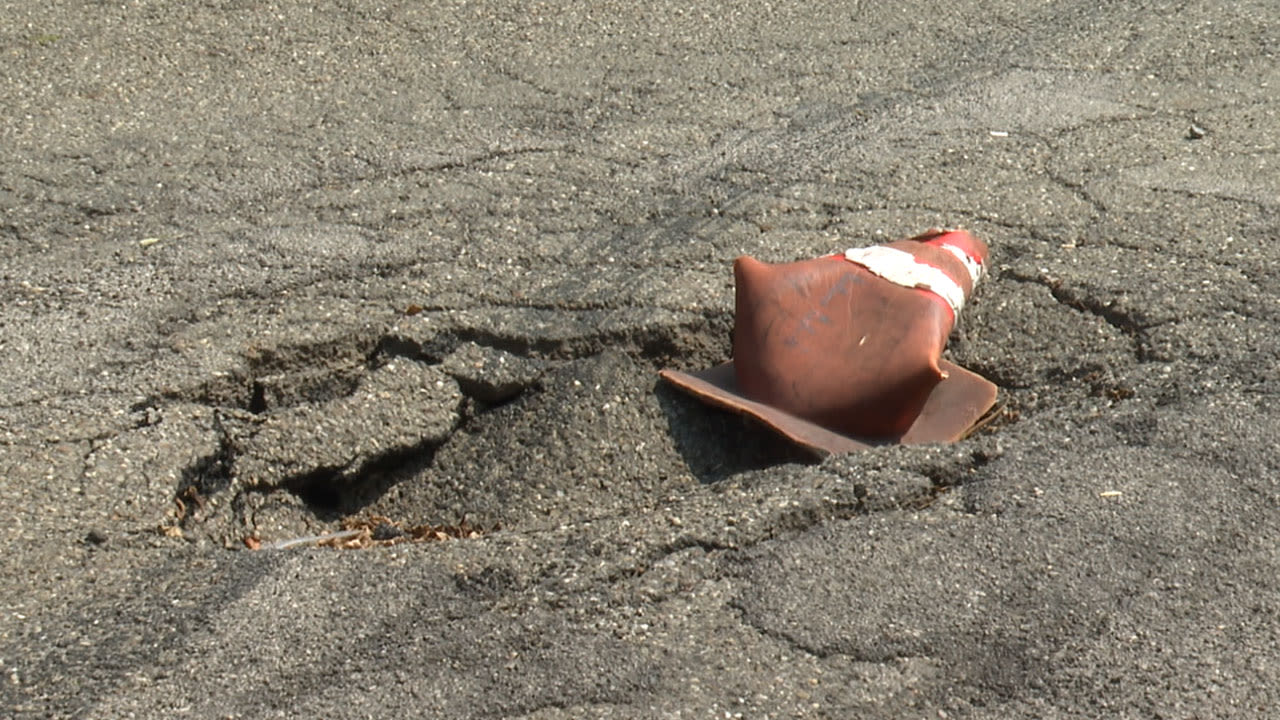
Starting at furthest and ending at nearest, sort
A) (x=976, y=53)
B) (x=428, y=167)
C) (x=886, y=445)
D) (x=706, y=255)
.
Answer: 1. (x=976, y=53)
2. (x=428, y=167)
3. (x=706, y=255)
4. (x=886, y=445)

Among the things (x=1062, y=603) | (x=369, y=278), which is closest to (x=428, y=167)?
(x=369, y=278)

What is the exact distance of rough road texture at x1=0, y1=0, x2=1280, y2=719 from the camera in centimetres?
285

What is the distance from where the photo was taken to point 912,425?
379 cm

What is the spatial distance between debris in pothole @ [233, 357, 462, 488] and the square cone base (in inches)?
26.3

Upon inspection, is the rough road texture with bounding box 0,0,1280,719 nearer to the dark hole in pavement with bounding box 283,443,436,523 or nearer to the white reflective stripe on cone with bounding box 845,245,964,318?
the dark hole in pavement with bounding box 283,443,436,523

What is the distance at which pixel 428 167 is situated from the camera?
515 cm

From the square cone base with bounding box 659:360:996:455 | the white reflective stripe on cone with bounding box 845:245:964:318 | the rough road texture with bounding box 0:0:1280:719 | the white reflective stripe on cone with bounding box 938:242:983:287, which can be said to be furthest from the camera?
the white reflective stripe on cone with bounding box 938:242:983:287

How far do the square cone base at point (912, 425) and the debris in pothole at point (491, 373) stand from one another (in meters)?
0.40

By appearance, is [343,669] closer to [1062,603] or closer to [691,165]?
[1062,603]

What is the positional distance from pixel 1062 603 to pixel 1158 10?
4.47m

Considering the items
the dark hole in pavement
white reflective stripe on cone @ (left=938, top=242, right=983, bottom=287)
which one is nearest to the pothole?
the dark hole in pavement

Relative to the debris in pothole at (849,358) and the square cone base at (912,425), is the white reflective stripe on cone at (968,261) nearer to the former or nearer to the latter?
the debris in pothole at (849,358)

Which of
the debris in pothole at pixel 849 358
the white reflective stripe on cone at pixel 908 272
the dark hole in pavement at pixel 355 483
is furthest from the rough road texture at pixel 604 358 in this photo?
the white reflective stripe on cone at pixel 908 272

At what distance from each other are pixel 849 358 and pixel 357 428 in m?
1.36
